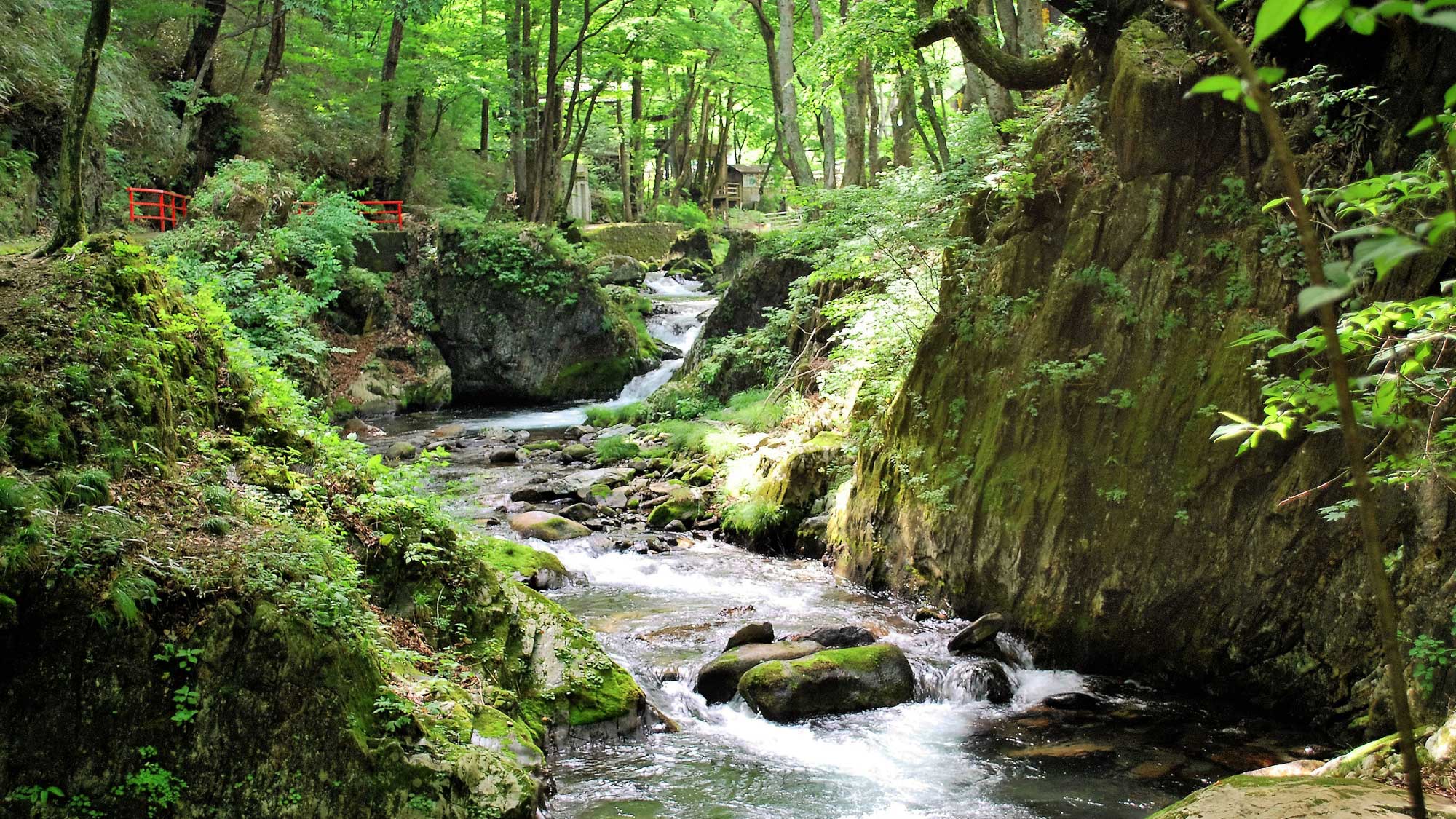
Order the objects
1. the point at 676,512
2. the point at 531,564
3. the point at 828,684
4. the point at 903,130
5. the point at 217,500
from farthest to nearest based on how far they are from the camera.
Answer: the point at 903,130, the point at 676,512, the point at 531,564, the point at 828,684, the point at 217,500

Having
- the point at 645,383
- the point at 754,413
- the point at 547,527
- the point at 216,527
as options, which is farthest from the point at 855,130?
the point at 216,527

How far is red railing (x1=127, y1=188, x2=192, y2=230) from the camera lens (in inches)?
715

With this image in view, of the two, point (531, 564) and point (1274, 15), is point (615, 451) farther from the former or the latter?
point (1274, 15)

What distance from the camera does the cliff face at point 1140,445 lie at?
6305 mm

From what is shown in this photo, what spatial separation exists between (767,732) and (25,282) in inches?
225

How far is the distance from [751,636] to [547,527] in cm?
443

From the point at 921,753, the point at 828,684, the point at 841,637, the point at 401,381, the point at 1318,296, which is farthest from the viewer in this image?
the point at 401,381

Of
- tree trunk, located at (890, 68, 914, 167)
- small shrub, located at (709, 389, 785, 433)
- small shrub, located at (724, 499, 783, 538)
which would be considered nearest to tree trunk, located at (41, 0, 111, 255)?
small shrub, located at (724, 499, 783, 538)

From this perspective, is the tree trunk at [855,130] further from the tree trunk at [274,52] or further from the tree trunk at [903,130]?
the tree trunk at [274,52]

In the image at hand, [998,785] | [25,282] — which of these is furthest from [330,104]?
[998,785]

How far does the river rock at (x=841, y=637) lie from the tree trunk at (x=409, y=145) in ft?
71.5

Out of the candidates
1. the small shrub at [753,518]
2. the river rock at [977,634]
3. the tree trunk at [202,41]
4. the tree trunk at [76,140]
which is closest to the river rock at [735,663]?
the river rock at [977,634]

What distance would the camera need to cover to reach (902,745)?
647cm

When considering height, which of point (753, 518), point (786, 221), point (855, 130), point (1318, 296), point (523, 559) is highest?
point (855, 130)
